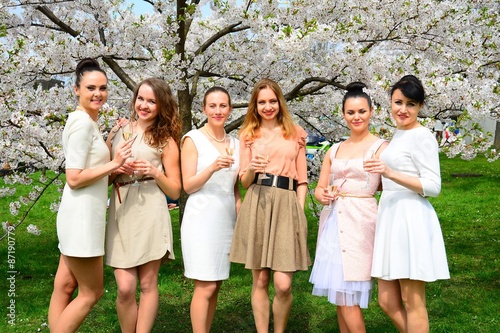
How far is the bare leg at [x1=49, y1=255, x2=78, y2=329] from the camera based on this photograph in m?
3.97

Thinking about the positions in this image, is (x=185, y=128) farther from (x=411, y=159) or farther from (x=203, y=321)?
(x=411, y=159)

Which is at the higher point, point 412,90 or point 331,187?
point 412,90

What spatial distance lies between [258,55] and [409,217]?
3920 mm

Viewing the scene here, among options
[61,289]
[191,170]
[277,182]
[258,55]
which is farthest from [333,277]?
[258,55]

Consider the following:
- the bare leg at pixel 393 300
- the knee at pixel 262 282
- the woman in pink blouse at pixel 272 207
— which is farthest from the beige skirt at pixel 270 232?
the bare leg at pixel 393 300

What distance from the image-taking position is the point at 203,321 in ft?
13.8

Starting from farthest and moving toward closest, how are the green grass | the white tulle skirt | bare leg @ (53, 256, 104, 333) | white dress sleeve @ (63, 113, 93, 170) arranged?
the green grass, the white tulle skirt, bare leg @ (53, 256, 104, 333), white dress sleeve @ (63, 113, 93, 170)

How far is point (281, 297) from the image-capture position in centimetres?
418

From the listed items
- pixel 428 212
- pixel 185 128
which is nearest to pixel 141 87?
pixel 428 212

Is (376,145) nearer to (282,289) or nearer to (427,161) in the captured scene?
(427,161)

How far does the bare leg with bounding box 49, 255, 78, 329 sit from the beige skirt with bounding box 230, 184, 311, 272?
1.16 meters

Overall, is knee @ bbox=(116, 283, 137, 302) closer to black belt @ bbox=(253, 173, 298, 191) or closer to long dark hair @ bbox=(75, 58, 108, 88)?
black belt @ bbox=(253, 173, 298, 191)

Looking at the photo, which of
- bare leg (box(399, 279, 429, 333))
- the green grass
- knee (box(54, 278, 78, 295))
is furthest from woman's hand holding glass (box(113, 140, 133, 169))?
the green grass

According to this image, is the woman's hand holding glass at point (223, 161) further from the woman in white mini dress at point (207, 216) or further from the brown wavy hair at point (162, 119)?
the brown wavy hair at point (162, 119)
